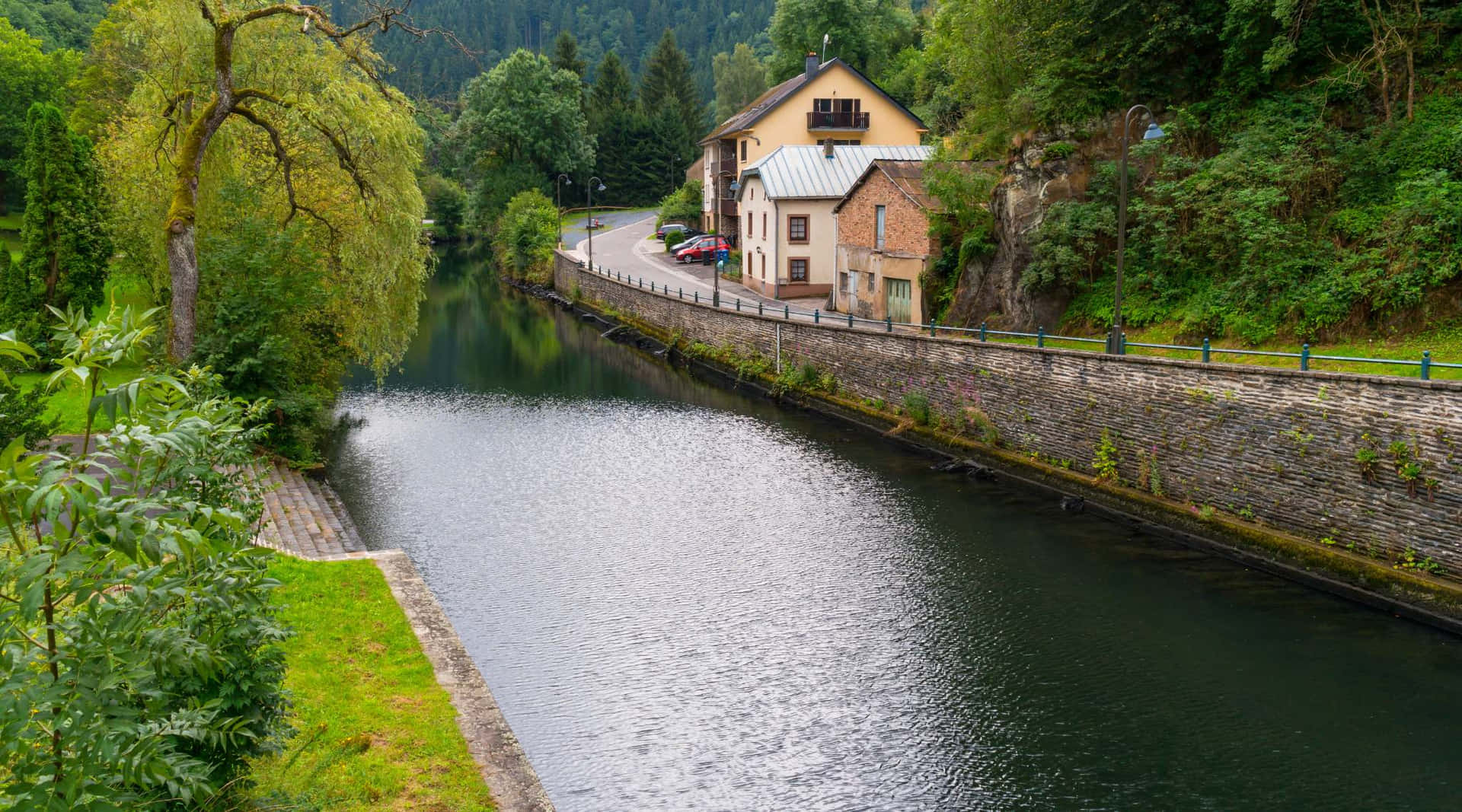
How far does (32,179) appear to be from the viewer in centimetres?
2770

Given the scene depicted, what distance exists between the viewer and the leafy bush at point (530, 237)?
213ft

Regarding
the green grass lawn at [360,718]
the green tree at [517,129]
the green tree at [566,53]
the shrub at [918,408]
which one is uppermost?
the green tree at [566,53]

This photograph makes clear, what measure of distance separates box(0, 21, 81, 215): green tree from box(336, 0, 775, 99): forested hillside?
78.5 meters

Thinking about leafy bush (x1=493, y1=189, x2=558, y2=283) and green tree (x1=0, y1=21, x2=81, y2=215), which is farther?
leafy bush (x1=493, y1=189, x2=558, y2=283)

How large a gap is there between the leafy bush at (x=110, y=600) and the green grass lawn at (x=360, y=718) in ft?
7.74

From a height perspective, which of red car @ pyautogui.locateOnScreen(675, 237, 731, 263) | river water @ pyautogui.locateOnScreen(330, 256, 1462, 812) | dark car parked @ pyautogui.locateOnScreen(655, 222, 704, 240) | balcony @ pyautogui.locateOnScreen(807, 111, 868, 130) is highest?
balcony @ pyautogui.locateOnScreen(807, 111, 868, 130)

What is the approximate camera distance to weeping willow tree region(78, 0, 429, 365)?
807 inches

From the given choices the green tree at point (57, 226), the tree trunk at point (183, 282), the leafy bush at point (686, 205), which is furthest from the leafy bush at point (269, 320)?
the leafy bush at point (686, 205)

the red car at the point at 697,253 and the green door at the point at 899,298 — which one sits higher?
the red car at the point at 697,253

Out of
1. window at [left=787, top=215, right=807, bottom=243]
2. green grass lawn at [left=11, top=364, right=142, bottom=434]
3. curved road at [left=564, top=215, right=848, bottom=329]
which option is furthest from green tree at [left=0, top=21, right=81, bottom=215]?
green grass lawn at [left=11, top=364, right=142, bottom=434]

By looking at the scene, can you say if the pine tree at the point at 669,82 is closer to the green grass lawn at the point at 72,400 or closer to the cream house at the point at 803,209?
the cream house at the point at 803,209

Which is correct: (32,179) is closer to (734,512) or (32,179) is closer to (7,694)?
(734,512)

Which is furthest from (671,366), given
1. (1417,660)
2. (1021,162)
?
(1417,660)

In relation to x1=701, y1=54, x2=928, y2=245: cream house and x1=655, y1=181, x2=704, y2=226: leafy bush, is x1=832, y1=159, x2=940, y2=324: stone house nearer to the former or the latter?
x1=701, y1=54, x2=928, y2=245: cream house
